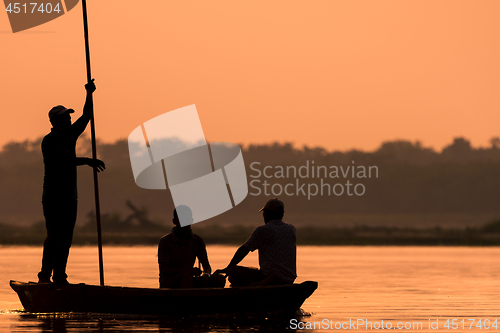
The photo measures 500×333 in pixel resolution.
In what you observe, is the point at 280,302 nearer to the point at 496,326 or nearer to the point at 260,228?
the point at 260,228

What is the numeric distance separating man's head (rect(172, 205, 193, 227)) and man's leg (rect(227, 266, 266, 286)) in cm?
98

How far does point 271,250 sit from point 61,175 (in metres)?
3.34

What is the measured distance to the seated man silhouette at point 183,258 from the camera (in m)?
12.5

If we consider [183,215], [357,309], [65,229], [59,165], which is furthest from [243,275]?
[59,165]

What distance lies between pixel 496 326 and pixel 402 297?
480cm

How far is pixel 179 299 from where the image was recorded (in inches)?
494

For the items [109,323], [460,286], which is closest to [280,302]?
[109,323]

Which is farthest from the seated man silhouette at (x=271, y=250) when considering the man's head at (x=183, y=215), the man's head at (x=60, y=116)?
the man's head at (x=60, y=116)

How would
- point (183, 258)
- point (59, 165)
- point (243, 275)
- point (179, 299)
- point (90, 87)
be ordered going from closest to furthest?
point (179, 299), point (183, 258), point (243, 275), point (59, 165), point (90, 87)

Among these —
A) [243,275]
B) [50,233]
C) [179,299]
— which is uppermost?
[50,233]

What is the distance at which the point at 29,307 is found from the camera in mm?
14031

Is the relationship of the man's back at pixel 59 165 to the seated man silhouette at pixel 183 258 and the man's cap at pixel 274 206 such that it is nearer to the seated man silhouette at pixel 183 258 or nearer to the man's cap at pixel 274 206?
the seated man silhouette at pixel 183 258

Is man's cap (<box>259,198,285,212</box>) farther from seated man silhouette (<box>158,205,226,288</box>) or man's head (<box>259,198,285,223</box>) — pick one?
seated man silhouette (<box>158,205,226,288</box>)

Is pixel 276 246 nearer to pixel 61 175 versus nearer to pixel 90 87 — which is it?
pixel 61 175
